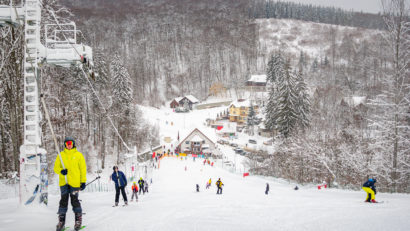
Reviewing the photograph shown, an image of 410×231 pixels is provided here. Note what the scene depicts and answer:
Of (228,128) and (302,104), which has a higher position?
(302,104)

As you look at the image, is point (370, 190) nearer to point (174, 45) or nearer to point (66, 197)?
point (66, 197)

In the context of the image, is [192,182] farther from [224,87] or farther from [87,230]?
[224,87]

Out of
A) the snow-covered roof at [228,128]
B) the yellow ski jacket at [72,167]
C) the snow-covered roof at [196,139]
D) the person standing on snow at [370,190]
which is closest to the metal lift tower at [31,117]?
the yellow ski jacket at [72,167]

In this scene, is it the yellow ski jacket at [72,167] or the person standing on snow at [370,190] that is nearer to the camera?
the yellow ski jacket at [72,167]

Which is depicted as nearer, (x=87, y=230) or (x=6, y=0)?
(x=87, y=230)

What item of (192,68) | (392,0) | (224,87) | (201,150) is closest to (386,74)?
(392,0)

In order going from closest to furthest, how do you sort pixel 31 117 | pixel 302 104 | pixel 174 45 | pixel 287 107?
pixel 31 117 < pixel 287 107 < pixel 302 104 < pixel 174 45

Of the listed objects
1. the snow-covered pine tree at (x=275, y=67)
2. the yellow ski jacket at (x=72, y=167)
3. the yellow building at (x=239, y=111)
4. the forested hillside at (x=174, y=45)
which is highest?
the forested hillside at (x=174, y=45)

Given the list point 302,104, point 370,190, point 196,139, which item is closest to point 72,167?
point 370,190

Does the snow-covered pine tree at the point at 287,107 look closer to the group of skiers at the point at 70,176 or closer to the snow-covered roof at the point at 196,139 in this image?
the snow-covered roof at the point at 196,139
